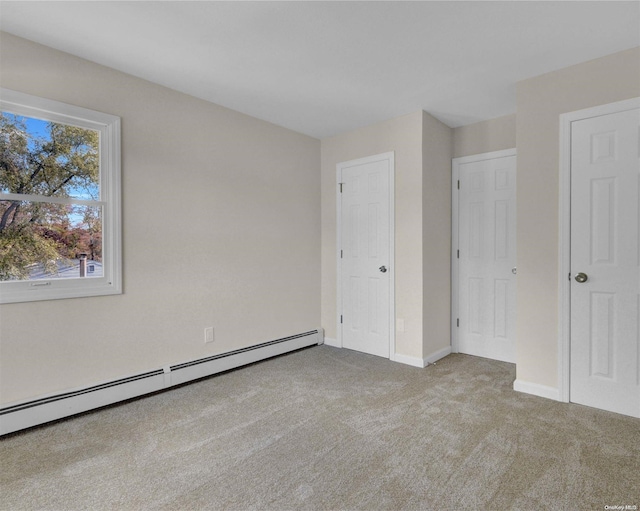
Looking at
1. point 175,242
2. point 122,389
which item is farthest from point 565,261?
point 122,389

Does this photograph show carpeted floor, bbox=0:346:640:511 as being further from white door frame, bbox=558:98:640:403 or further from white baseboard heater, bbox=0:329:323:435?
white door frame, bbox=558:98:640:403

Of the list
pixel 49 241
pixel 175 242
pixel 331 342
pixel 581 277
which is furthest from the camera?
pixel 331 342

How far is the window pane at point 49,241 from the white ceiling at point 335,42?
3.48ft

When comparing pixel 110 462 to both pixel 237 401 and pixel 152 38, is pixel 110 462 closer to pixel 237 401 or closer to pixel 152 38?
pixel 237 401

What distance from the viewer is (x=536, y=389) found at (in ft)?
8.64

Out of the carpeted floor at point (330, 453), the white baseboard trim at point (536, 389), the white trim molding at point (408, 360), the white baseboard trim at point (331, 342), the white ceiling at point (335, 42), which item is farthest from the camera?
the white baseboard trim at point (331, 342)

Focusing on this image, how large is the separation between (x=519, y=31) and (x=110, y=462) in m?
3.37

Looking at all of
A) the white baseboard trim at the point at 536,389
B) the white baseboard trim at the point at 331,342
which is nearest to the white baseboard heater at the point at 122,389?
the white baseboard trim at the point at 331,342

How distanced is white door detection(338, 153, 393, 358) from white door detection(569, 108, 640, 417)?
5.15 ft

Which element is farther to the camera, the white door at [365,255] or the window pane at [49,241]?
the white door at [365,255]

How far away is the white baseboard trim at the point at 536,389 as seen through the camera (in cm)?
255

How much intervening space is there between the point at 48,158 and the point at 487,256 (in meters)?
3.78

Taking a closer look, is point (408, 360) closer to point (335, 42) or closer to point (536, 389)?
point (536, 389)

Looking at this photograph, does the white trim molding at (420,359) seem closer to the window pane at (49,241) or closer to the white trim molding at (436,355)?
the white trim molding at (436,355)
